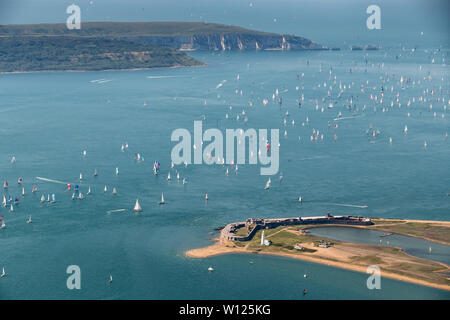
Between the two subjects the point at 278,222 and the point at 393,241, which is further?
the point at 278,222

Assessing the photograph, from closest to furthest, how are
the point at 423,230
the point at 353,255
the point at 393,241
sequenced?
the point at 353,255
the point at 393,241
the point at 423,230

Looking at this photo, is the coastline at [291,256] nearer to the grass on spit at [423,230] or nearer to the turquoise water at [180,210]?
the turquoise water at [180,210]

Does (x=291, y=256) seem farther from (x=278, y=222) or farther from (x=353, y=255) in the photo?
(x=278, y=222)

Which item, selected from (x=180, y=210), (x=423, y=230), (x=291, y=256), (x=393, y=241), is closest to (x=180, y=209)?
(x=180, y=210)

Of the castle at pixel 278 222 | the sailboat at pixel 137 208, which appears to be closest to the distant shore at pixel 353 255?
the castle at pixel 278 222
